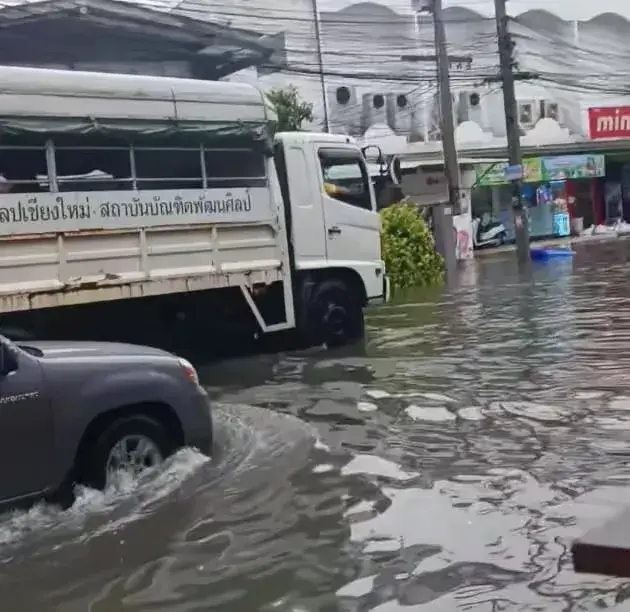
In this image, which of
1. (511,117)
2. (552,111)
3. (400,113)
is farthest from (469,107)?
(511,117)

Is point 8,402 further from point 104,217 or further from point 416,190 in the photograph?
point 416,190

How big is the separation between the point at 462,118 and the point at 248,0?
9.98m

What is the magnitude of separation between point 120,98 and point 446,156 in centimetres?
1709

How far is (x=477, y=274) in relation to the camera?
26.3 metres

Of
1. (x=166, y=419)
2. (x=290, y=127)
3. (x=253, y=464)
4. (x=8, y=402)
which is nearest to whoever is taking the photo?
(x=8, y=402)

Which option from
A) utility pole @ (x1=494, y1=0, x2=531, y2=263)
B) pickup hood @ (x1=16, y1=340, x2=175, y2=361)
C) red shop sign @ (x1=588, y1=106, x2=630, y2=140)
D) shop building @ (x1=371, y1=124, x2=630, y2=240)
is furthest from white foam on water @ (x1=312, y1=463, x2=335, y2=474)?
red shop sign @ (x1=588, y1=106, x2=630, y2=140)

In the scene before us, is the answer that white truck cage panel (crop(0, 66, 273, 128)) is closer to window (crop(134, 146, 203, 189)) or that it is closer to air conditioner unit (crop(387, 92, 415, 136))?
window (crop(134, 146, 203, 189))

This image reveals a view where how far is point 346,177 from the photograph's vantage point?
46.9 feet

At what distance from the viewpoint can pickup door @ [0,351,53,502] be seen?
234 inches

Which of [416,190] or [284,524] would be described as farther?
[416,190]

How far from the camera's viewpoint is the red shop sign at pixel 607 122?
4162cm

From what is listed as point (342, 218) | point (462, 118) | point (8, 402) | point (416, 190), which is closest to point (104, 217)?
point (342, 218)

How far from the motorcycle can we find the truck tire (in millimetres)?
22928

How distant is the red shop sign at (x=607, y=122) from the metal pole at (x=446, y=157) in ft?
49.1
